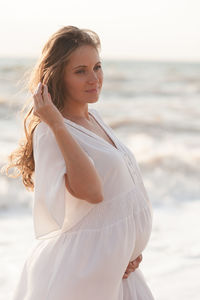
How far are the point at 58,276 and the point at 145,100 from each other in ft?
55.1

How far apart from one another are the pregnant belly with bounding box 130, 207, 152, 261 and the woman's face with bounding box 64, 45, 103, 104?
0.57 meters

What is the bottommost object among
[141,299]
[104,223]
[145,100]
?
[145,100]

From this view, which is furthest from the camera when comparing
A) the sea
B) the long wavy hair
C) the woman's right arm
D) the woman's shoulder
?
the sea

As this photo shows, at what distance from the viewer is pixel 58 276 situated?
91.3 inches

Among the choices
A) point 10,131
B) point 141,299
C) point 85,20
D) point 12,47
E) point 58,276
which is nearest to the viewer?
point 58,276

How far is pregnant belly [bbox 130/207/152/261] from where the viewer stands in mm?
2443

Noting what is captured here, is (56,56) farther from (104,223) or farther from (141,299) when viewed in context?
(141,299)

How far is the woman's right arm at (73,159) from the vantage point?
213 cm

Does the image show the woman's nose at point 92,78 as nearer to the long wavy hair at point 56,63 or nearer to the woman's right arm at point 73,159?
the long wavy hair at point 56,63

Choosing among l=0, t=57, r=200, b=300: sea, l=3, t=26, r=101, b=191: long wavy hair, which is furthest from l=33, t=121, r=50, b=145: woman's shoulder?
l=0, t=57, r=200, b=300: sea

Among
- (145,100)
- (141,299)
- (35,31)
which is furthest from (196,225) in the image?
(35,31)

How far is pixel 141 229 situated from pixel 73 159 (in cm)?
54

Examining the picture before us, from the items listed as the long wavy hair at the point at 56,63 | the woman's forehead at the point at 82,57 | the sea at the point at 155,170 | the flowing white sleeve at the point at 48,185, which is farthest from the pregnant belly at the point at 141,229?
Answer: the woman's forehead at the point at 82,57

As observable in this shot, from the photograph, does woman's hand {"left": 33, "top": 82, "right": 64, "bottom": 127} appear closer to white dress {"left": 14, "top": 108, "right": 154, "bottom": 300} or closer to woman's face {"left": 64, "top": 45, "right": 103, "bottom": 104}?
white dress {"left": 14, "top": 108, "right": 154, "bottom": 300}
